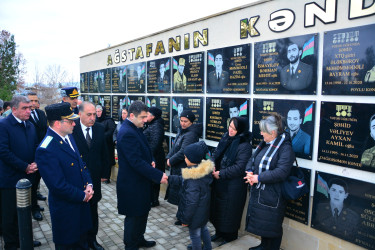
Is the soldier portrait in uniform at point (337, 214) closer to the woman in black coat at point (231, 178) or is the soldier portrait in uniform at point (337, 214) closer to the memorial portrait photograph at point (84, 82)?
the woman in black coat at point (231, 178)

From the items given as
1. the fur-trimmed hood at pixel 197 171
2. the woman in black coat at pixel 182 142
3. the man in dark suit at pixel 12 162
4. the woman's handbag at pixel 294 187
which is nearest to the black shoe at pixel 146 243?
the woman in black coat at pixel 182 142

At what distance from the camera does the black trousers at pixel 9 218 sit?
3.44 meters

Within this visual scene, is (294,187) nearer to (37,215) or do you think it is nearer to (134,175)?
(134,175)

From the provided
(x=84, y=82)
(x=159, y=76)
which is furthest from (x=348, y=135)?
(x=84, y=82)

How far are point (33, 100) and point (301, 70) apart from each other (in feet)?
15.0

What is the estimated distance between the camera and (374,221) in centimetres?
275

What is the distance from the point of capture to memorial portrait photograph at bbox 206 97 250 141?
410cm

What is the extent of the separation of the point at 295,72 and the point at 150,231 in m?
3.16

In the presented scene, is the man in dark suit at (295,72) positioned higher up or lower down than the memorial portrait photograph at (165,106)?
higher up

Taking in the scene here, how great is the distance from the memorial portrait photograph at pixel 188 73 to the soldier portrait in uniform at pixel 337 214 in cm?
260

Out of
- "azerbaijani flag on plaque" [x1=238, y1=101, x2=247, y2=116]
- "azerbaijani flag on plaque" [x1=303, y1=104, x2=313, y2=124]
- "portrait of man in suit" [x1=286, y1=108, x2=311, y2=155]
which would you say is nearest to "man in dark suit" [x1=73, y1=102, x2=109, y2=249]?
"azerbaijani flag on plaque" [x1=238, y1=101, x2=247, y2=116]

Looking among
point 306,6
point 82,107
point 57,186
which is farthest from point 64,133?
point 306,6

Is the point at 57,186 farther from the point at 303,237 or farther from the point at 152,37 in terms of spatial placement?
the point at 152,37

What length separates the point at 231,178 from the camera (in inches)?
142
